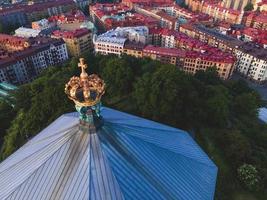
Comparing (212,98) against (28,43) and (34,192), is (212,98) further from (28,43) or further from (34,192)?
(28,43)

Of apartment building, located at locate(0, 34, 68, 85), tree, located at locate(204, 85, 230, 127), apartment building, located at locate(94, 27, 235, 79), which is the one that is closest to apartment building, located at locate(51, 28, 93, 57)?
apartment building, located at locate(0, 34, 68, 85)

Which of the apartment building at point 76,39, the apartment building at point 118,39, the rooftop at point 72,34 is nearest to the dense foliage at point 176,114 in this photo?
the apartment building at point 118,39

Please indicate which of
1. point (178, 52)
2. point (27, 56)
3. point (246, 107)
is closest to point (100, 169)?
point (246, 107)

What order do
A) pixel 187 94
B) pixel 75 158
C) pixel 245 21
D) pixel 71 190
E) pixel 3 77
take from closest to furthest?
pixel 71 190
pixel 75 158
pixel 187 94
pixel 3 77
pixel 245 21

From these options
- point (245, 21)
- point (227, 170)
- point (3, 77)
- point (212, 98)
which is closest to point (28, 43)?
point (3, 77)

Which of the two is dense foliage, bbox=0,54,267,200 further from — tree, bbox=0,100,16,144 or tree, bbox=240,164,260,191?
tree, bbox=240,164,260,191

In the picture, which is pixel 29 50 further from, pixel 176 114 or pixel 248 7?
pixel 248 7

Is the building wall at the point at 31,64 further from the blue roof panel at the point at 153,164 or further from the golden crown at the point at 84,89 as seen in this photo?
the golden crown at the point at 84,89
